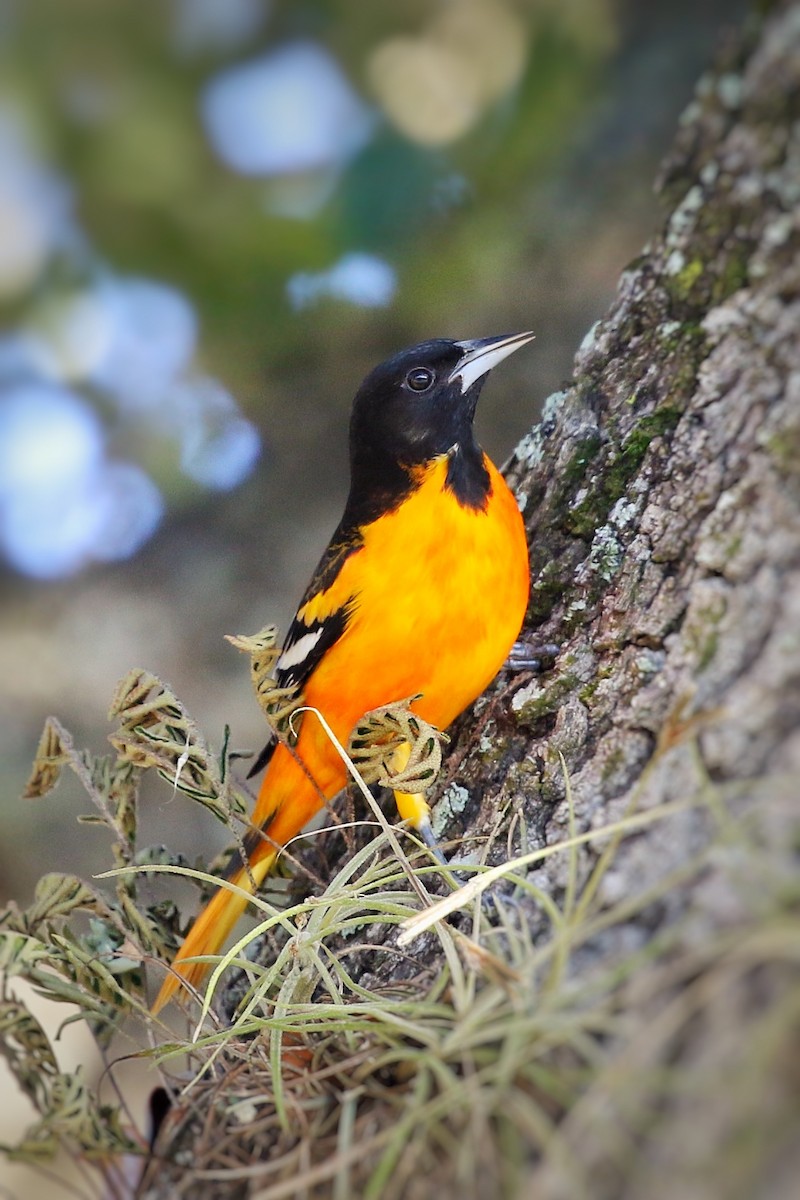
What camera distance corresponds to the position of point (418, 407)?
1.18m

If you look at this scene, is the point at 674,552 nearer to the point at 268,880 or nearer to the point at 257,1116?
the point at 257,1116

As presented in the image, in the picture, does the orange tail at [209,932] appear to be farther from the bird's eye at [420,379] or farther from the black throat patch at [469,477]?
the bird's eye at [420,379]

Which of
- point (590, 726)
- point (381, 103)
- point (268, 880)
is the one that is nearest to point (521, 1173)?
point (590, 726)

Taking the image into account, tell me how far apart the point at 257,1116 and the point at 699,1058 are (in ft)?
1.83

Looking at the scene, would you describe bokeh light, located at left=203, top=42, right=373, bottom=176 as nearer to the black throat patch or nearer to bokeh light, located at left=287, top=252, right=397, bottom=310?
bokeh light, located at left=287, top=252, right=397, bottom=310

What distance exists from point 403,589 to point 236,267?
0.60 meters

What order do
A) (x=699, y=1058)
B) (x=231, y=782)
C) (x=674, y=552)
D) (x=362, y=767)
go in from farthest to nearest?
(x=231, y=782) → (x=362, y=767) → (x=674, y=552) → (x=699, y=1058)

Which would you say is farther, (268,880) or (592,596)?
(268,880)

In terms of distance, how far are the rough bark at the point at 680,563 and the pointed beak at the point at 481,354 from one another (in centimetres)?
10

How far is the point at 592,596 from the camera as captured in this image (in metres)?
0.97

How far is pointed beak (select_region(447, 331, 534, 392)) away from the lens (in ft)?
3.68

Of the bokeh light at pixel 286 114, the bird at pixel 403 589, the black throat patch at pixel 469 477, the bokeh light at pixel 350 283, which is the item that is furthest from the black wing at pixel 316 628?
the bokeh light at pixel 286 114

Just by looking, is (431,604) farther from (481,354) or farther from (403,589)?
(481,354)

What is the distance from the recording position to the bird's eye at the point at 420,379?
1.16 metres
